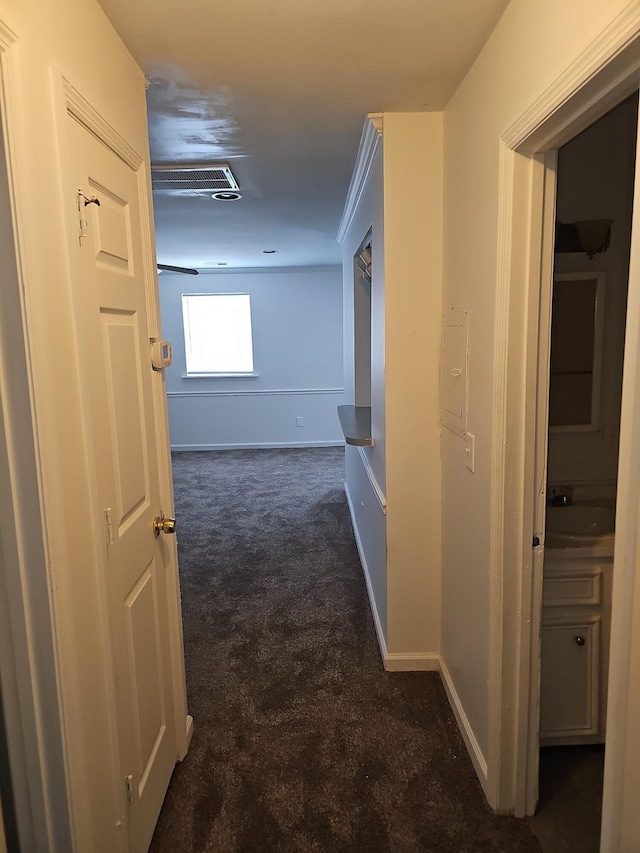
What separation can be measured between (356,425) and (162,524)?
5.75ft

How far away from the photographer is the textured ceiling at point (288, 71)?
145cm

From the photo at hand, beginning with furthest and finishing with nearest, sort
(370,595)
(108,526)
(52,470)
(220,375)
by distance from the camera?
1. (220,375)
2. (370,595)
3. (108,526)
4. (52,470)

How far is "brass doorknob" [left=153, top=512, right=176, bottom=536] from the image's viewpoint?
5.79 ft

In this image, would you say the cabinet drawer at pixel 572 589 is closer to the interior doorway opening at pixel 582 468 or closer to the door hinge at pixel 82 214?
the interior doorway opening at pixel 582 468

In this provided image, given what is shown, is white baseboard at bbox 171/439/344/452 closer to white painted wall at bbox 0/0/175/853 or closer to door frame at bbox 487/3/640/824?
door frame at bbox 487/3/640/824

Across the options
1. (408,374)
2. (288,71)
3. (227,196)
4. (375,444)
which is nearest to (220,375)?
(227,196)

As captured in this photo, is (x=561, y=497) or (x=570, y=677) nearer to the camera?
(x=570, y=677)

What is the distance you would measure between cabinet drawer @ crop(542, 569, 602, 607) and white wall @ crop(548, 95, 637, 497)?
17.5 inches

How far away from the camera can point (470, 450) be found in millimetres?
1903

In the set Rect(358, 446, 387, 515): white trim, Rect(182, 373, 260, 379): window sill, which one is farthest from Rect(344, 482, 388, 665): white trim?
Rect(182, 373, 260, 379): window sill

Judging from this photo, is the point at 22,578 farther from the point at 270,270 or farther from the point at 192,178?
the point at 270,270

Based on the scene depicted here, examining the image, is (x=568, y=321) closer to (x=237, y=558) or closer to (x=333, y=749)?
(x=333, y=749)

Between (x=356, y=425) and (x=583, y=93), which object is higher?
(x=583, y=93)

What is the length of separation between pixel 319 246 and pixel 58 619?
471 cm
